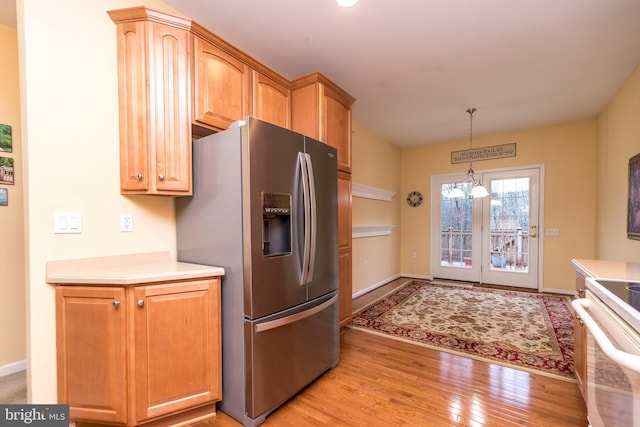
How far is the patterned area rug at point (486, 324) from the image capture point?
7.82ft

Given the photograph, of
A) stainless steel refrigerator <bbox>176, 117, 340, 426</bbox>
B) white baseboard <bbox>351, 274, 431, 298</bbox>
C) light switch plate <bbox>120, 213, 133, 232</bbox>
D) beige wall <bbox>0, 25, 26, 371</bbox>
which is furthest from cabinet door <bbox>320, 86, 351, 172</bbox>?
beige wall <bbox>0, 25, 26, 371</bbox>

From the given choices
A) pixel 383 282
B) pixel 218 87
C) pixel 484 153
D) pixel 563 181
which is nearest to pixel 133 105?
pixel 218 87

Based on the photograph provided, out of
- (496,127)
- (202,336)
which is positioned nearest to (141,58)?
(202,336)

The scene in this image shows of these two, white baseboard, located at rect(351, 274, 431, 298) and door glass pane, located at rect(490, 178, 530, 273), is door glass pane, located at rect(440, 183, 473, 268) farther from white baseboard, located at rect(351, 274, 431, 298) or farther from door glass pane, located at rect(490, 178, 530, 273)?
white baseboard, located at rect(351, 274, 431, 298)

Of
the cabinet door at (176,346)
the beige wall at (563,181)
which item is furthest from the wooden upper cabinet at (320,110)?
the beige wall at (563,181)

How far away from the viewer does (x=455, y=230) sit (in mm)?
5191

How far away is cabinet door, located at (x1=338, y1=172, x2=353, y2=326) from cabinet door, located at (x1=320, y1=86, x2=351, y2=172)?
0.60 ft

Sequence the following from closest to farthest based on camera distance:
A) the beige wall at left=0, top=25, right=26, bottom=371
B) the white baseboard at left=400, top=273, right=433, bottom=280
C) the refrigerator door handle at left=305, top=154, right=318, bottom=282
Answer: the refrigerator door handle at left=305, top=154, right=318, bottom=282
the beige wall at left=0, top=25, right=26, bottom=371
the white baseboard at left=400, top=273, right=433, bottom=280

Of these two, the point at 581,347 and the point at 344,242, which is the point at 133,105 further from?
the point at 581,347

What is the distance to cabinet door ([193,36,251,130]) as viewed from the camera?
6.10 ft

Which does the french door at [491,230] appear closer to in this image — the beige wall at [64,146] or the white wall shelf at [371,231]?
the white wall shelf at [371,231]

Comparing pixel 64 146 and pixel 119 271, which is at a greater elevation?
pixel 64 146

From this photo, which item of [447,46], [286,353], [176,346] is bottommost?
[286,353]

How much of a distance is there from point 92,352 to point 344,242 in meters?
2.06
